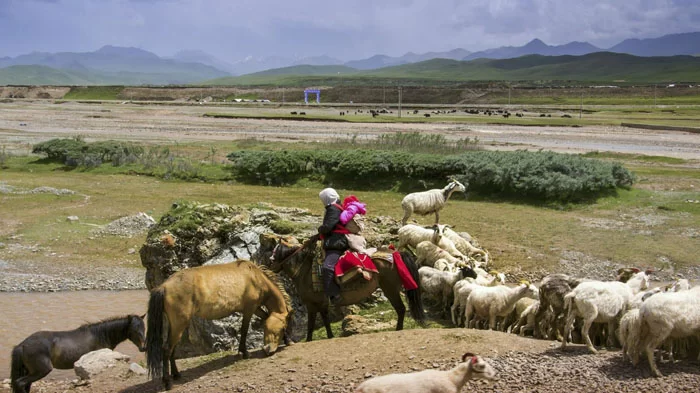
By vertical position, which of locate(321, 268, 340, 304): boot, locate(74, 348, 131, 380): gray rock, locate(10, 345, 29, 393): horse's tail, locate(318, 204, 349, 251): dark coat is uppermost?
locate(318, 204, 349, 251): dark coat

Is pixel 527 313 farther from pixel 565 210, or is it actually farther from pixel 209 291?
pixel 565 210

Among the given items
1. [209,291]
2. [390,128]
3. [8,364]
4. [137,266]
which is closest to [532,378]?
[209,291]

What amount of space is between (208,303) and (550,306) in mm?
5707

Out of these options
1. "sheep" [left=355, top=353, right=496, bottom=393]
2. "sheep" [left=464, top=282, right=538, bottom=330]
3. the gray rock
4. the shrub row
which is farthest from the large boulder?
the shrub row

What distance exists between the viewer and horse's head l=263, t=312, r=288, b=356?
10.3 m

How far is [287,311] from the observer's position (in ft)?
35.5

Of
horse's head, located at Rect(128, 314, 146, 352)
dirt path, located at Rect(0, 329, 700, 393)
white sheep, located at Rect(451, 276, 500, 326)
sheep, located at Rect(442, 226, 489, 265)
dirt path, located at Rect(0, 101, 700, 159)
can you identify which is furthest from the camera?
dirt path, located at Rect(0, 101, 700, 159)

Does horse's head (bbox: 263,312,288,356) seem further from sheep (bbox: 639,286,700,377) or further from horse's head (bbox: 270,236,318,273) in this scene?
sheep (bbox: 639,286,700,377)

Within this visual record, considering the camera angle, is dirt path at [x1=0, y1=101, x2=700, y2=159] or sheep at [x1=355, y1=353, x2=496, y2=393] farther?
dirt path at [x1=0, y1=101, x2=700, y2=159]

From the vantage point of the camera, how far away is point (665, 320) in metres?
8.70

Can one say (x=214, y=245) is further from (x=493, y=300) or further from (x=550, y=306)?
(x=550, y=306)

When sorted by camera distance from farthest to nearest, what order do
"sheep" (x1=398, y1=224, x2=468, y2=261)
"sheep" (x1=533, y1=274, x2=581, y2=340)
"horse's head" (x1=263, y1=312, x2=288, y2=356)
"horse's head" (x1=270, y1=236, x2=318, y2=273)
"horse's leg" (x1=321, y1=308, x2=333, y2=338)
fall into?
1. "sheep" (x1=398, y1=224, x2=468, y2=261)
2. "horse's head" (x1=270, y1=236, x2=318, y2=273)
3. "horse's leg" (x1=321, y1=308, x2=333, y2=338)
4. "sheep" (x1=533, y1=274, x2=581, y2=340)
5. "horse's head" (x1=263, y1=312, x2=288, y2=356)

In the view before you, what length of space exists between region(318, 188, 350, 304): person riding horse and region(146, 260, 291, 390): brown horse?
770 millimetres

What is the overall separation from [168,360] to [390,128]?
185 feet
